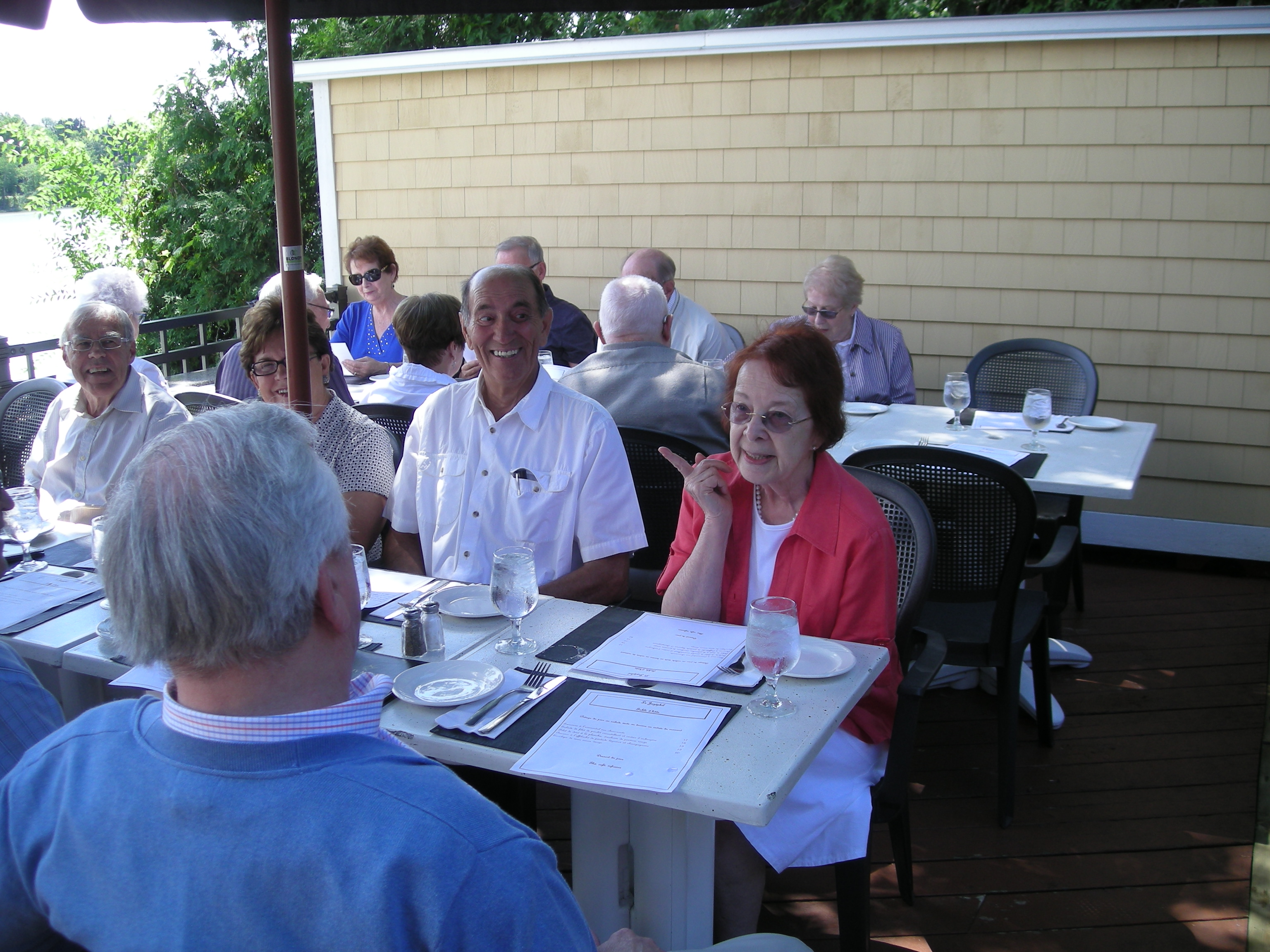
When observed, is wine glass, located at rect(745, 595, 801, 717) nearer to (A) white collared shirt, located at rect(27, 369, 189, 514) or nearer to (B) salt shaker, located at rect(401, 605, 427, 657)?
(B) salt shaker, located at rect(401, 605, 427, 657)

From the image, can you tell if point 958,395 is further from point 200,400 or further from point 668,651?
point 200,400

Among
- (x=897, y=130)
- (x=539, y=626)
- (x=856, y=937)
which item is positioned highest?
(x=897, y=130)

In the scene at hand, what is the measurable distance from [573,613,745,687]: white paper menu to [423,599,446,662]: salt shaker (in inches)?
11.2

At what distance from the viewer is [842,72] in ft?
17.5

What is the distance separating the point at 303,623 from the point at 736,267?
197 inches

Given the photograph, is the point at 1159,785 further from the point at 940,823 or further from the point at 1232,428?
the point at 1232,428

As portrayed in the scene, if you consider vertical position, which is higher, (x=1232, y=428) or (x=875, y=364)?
(x=875, y=364)

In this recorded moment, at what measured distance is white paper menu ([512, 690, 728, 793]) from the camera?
155cm

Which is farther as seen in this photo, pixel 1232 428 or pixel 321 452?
pixel 1232 428

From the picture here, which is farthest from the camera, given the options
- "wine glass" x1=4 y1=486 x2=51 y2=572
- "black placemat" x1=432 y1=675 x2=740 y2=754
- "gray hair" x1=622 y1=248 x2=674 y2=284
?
"gray hair" x1=622 y1=248 x2=674 y2=284

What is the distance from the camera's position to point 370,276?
5754 mm

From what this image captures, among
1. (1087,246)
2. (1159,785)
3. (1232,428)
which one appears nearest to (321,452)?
(1159,785)

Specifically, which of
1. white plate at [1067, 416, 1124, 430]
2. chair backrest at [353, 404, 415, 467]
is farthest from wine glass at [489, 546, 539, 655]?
white plate at [1067, 416, 1124, 430]

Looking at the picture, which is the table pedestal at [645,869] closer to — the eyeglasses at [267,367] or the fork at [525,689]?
the fork at [525,689]
